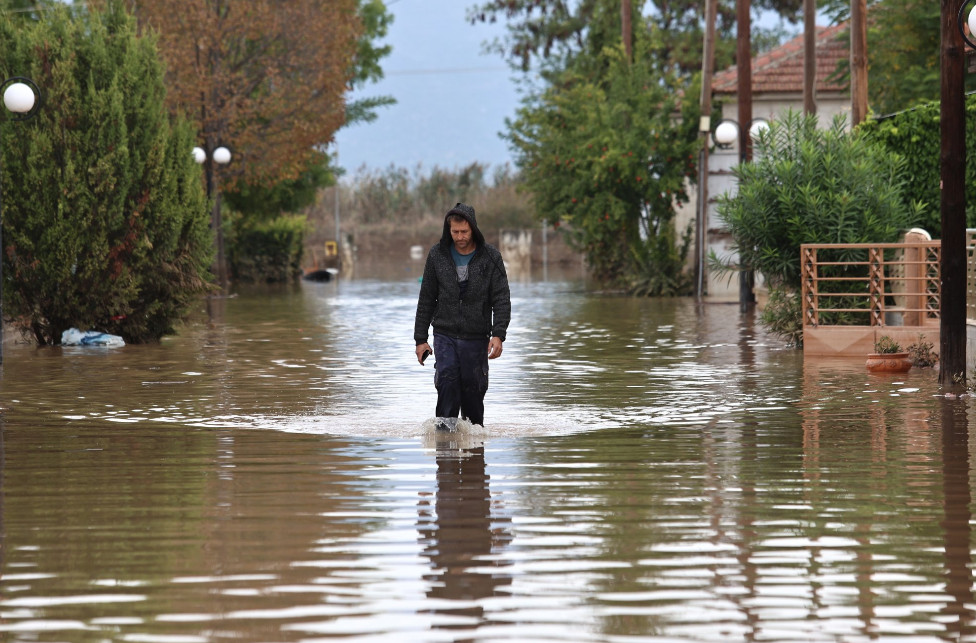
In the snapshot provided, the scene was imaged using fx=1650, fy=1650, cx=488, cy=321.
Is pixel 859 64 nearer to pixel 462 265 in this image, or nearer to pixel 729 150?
pixel 729 150

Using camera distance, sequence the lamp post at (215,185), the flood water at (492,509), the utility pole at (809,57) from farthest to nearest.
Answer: the lamp post at (215,185), the utility pole at (809,57), the flood water at (492,509)

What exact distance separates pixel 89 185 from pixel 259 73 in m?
21.8

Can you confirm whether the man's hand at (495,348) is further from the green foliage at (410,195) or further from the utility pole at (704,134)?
the green foliage at (410,195)

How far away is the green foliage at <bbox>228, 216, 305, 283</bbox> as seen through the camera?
162ft

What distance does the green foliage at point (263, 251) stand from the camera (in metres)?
49.4

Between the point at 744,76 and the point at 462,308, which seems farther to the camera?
the point at 744,76

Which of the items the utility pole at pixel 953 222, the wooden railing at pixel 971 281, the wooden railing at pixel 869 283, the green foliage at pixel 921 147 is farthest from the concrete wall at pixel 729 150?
the utility pole at pixel 953 222

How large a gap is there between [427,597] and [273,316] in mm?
23097

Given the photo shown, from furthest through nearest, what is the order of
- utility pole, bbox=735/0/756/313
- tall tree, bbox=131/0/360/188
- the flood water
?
tall tree, bbox=131/0/360/188 < utility pole, bbox=735/0/756/313 < the flood water

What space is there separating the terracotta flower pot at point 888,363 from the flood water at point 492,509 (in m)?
0.26

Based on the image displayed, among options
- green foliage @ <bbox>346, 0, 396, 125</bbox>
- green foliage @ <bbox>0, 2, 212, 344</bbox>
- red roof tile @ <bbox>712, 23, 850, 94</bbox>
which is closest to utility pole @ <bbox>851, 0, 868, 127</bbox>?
green foliage @ <bbox>0, 2, 212, 344</bbox>

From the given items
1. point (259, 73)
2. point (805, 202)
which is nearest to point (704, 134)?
point (259, 73)

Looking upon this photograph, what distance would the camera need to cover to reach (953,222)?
14992 millimetres

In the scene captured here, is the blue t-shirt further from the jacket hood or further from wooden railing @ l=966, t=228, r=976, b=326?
wooden railing @ l=966, t=228, r=976, b=326
